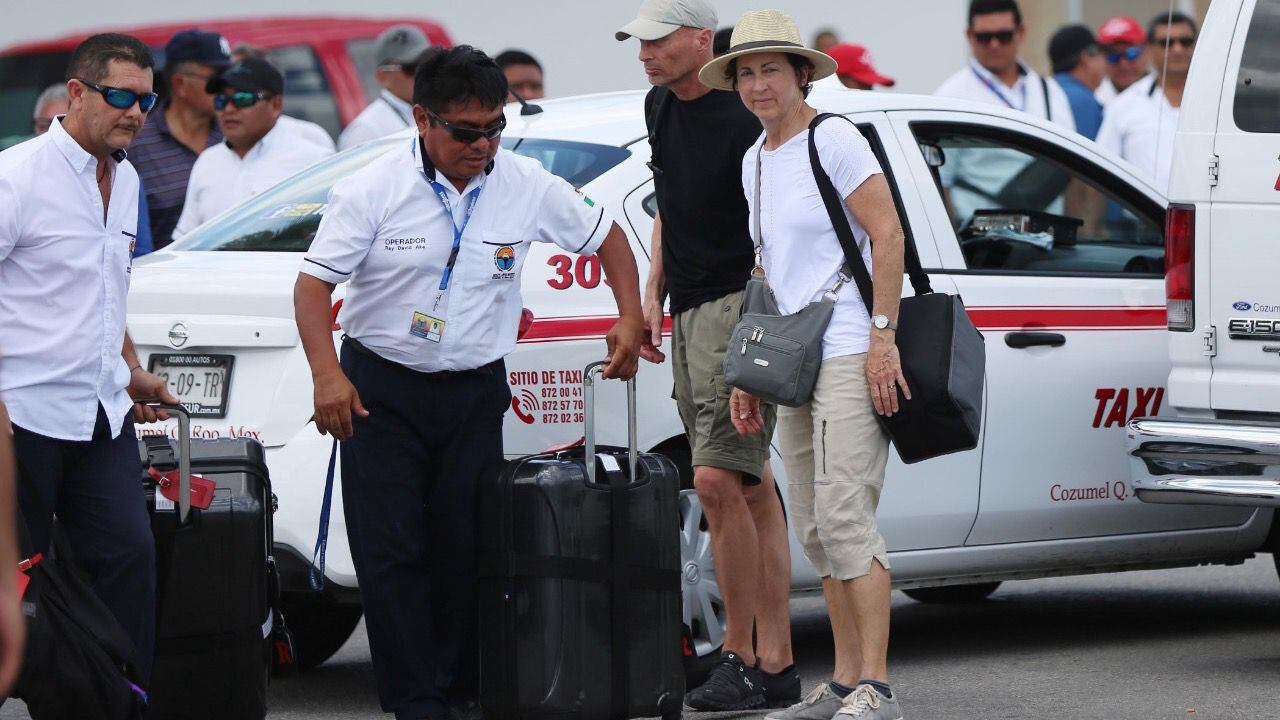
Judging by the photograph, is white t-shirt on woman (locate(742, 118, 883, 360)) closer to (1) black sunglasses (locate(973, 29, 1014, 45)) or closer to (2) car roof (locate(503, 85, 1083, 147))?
(2) car roof (locate(503, 85, 1083, 147))

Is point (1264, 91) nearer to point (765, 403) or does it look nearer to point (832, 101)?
point (832, 101)

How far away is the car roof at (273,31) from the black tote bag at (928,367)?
7481 millimetres

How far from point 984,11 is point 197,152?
146 inches

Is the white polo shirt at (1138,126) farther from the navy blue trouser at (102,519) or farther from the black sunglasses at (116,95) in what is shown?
the navy blue trouser at (102,519)

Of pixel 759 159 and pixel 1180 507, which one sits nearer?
pixel 759 159

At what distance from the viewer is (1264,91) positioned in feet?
20.1

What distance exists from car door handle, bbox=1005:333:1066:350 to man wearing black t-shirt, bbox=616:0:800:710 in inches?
36.4

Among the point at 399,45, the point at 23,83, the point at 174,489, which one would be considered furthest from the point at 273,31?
the point at 174,489

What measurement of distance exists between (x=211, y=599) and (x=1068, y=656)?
290 cm

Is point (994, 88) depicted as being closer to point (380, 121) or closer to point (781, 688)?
point (380, 121)

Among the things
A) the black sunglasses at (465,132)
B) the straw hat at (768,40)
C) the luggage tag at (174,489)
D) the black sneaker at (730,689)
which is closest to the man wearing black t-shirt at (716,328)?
the black sneaker at (730,689)

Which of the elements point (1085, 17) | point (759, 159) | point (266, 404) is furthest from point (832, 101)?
point (1085, 17)

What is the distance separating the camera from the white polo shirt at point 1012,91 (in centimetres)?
990

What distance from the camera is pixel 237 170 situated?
8.08 m
